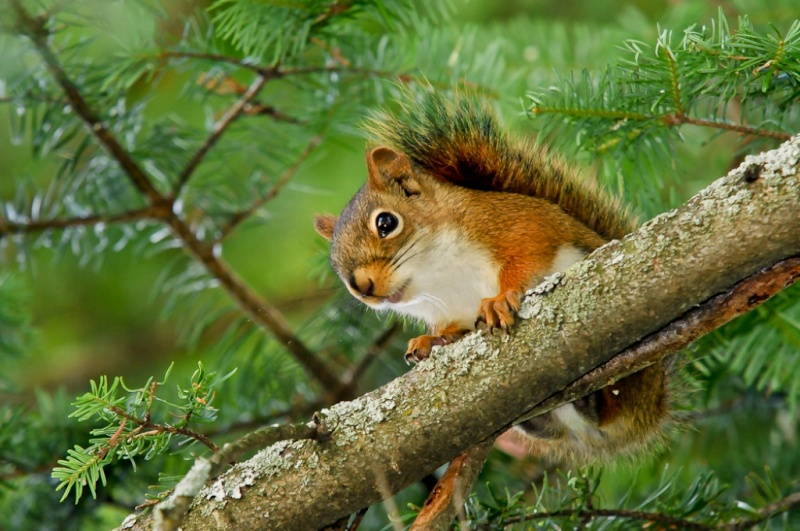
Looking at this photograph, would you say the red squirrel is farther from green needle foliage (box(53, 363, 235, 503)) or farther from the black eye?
green needle foliage (box(53, 363, 235, 503))

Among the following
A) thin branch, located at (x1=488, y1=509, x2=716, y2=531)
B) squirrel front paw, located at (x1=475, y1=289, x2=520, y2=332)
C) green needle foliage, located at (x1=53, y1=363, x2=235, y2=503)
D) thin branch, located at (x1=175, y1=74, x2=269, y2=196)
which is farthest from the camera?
thin branch, located at (x1=175, y1=74, x2=269, y2=196)

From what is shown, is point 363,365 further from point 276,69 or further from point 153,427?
point 153,427

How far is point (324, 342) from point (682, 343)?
113cm

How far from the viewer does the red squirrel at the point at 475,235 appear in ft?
5.78

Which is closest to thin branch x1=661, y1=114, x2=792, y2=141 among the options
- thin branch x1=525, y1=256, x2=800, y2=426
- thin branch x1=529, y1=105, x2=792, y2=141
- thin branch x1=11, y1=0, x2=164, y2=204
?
thin branch x1=529, y1=105, x2=792, y2=141

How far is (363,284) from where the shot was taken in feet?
5.82

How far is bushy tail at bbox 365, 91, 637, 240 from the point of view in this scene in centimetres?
184

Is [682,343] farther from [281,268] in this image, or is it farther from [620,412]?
[281,268]

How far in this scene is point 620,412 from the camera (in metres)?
1.73

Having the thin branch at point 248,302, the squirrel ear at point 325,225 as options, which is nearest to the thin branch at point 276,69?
the squirrel ear at point 325,225

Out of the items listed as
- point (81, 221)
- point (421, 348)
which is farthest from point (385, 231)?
point (81, 221)

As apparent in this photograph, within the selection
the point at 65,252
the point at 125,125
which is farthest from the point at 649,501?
the point at 65,252

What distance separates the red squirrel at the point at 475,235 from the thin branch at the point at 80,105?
55 cm

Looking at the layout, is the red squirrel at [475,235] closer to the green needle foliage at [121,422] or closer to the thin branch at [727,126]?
the thin branch at [727,126]
